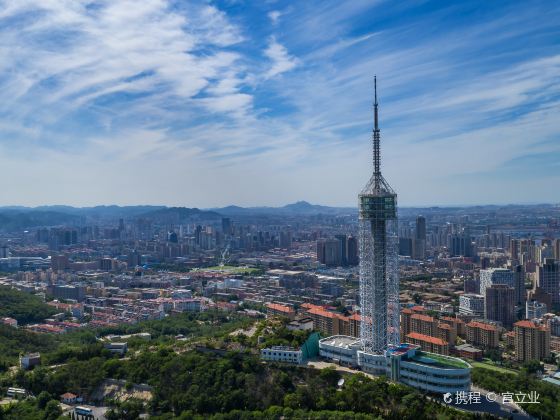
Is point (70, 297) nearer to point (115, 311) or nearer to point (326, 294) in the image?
point (115, 311)

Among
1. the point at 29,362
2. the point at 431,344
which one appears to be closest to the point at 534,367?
the point at 431,344

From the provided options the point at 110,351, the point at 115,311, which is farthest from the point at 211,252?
the point at 110,351

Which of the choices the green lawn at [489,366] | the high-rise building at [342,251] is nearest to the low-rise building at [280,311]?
the green lawn at [489,366]

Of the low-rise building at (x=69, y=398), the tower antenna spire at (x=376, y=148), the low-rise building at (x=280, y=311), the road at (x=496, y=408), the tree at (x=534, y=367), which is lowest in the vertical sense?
the tree at (x=534, y=367)

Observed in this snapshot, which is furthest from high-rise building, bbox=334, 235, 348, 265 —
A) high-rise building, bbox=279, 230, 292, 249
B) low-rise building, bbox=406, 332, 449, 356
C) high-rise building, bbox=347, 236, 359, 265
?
low-rise building, bbox=406, 332, 449, 356

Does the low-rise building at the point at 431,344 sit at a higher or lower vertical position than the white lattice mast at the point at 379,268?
lower

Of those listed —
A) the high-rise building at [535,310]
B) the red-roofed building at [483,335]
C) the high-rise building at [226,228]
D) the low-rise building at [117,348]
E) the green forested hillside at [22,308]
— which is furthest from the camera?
the high-rise building at [226,228]

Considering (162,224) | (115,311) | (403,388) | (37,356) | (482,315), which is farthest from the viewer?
(162,224)

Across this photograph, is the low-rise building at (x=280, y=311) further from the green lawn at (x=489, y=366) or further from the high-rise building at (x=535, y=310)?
the high-rise building at (x=535, y=310)
